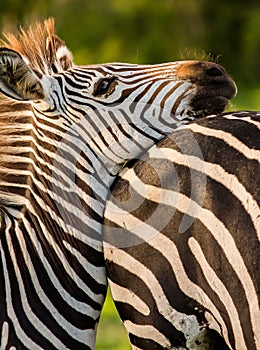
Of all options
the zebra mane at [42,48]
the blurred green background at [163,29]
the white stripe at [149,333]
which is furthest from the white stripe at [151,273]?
the blurred green background at [163,29]

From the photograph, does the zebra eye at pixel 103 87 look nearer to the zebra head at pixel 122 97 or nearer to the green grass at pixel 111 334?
the zebra head at pixel 122 97

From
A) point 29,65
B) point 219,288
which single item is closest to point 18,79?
point 29,65

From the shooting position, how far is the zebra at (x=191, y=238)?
12.8 ft

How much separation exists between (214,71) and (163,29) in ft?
81.2

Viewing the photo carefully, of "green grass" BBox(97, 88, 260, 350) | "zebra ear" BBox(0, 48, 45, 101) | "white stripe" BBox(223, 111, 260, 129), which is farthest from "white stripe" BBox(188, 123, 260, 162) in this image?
"green grass" BBox(97, 88, 260, 350)

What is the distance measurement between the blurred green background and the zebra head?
62.4 feet

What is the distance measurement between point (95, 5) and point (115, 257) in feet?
89.7

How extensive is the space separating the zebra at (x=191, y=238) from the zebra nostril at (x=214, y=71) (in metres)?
0.41

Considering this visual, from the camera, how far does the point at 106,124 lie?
15.4ft

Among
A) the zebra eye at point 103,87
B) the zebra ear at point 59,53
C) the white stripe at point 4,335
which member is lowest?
the white stripe at point 4,335

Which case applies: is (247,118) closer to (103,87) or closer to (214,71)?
(214,71)

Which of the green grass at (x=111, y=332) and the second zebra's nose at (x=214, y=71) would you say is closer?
the second zebra's nose at (x=214, y=71)

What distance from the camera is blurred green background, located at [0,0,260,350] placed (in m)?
26.1

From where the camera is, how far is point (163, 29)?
2914 centimetres
